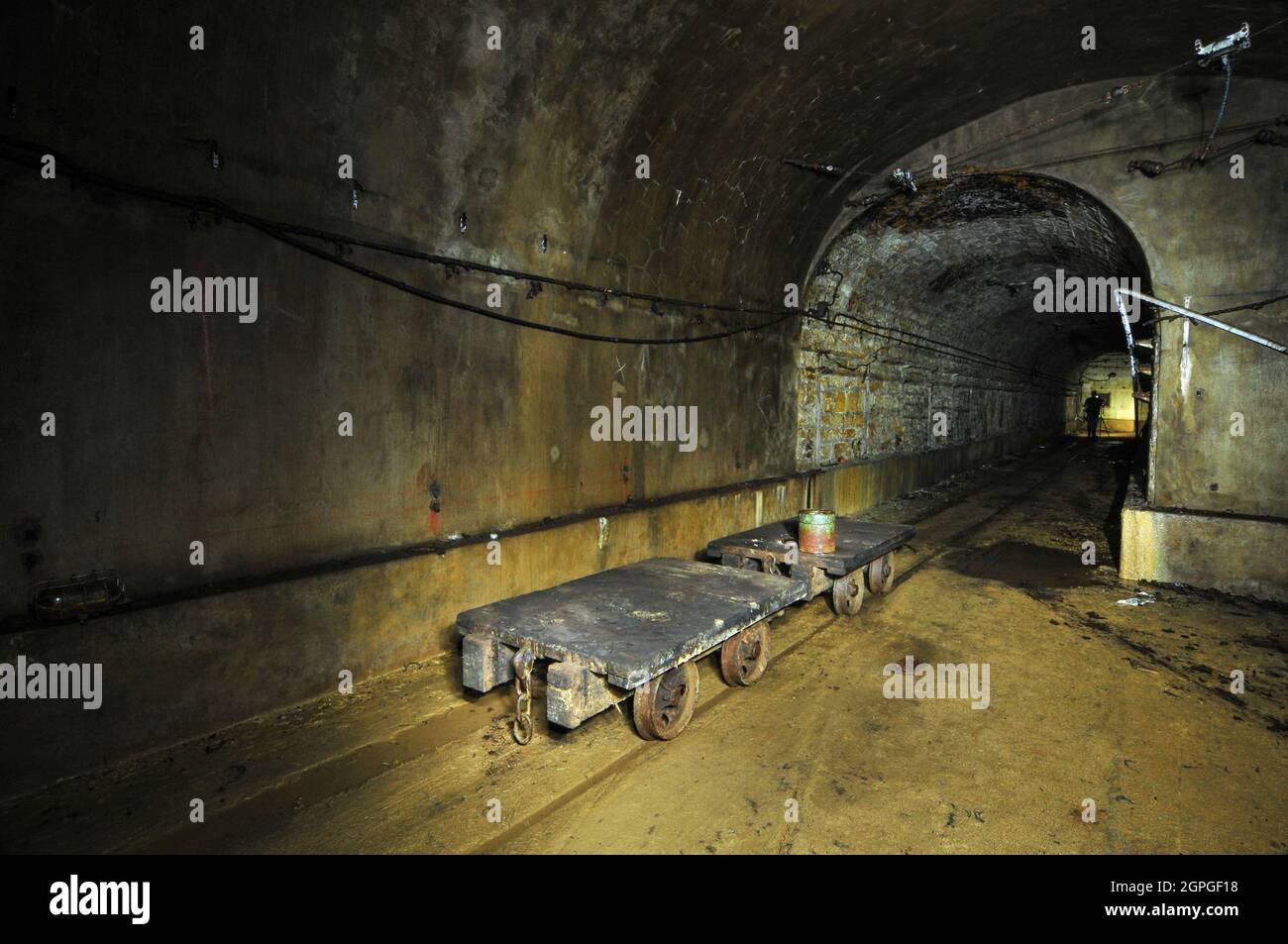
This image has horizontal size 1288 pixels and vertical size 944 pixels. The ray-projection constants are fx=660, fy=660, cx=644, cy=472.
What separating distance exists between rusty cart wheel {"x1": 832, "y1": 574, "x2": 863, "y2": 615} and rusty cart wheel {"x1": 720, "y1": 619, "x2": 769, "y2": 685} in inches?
58.8

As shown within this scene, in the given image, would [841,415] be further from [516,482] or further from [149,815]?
[149,815]

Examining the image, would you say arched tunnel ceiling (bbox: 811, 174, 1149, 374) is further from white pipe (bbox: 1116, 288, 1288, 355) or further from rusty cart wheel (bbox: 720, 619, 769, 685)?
rusty cart wheel (bbox: 720, 619, 769, 685)

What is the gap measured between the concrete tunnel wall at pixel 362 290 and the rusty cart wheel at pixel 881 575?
76.8 inches

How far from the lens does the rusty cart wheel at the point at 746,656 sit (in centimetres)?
444

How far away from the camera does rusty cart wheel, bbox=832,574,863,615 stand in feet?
19.7

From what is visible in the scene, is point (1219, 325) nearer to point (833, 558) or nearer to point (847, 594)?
point (847, 594)

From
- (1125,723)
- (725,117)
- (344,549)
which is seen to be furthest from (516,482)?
(1125,723)

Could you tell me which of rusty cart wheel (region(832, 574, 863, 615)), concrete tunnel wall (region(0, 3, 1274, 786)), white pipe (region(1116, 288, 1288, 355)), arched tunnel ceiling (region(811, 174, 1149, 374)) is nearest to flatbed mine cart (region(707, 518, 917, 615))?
rusty cart wheel (region(832, 574, 863, 615))

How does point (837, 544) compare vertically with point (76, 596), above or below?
below

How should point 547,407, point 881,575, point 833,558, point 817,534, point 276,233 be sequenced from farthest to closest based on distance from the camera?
point 881,575 → point 547,407 → point 817,534 → point 833,558 → point 276,233

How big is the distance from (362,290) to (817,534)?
153 inches

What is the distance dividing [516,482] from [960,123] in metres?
7.04

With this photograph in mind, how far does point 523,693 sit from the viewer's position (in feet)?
11.7

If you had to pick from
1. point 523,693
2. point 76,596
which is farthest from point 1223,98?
point 76,596
